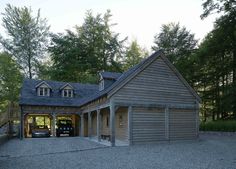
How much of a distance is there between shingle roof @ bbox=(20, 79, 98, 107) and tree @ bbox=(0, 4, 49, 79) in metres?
10.2

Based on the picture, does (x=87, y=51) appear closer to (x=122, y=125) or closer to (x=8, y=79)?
(x=8, y=79)

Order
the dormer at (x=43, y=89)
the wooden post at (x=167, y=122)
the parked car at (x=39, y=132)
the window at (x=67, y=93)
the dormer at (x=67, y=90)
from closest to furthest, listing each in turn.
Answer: the wooden post at (x=167, y=122) < the parked car at (x=39, y=132) < the dormer at (x=43, y=89) < the dormer at (x=67, y=90) < the window at (x=67, y=93)

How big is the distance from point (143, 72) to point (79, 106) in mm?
11562

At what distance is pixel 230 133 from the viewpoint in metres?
27.3

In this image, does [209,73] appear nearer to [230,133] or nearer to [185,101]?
[230,133]

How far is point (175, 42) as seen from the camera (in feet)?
155

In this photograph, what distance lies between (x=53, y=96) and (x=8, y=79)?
12824 mm

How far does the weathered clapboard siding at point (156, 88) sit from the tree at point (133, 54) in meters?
A: 28.6

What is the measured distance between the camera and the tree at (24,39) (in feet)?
139

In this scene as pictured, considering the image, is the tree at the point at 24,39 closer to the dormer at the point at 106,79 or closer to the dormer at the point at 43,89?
the dormer at the point at 43,89

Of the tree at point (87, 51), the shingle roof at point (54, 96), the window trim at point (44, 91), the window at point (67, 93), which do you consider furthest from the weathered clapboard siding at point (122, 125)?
the tree at point (87, 51)

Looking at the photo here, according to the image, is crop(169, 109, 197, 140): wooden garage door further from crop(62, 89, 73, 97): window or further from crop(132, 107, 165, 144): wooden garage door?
crop(62, 89, 73, 97): window

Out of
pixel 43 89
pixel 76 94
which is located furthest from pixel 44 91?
pixel 76 94

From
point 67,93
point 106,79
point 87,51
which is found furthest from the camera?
point 87,51
